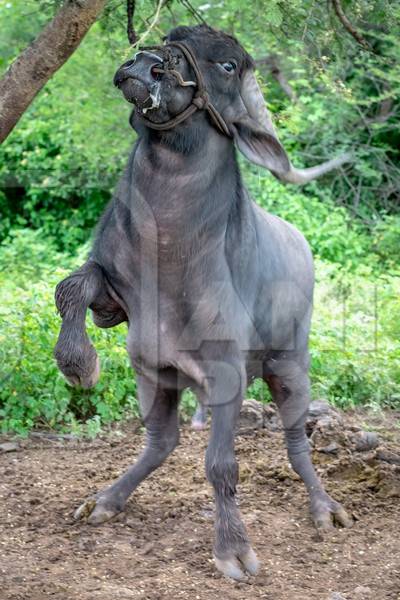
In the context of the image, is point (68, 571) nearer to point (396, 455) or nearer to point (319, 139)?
point (396, 455)

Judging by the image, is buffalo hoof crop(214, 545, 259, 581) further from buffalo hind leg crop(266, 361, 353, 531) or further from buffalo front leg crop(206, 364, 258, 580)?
buffalo hind leg crop(266, 361, 353, 531)

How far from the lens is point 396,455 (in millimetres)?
5648

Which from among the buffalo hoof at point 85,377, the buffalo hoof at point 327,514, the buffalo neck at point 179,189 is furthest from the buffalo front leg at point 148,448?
the buffalo neck at point 179,189

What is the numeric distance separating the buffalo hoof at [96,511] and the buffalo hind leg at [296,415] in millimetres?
965

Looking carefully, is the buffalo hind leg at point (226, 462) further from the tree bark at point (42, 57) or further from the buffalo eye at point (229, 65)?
the tree bark at point (42, 57)

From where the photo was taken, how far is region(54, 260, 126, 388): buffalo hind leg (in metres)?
4.18

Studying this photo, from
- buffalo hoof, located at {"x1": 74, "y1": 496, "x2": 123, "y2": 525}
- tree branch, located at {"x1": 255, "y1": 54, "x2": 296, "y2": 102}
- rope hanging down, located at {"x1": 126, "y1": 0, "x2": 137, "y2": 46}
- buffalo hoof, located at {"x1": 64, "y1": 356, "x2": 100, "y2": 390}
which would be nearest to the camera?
buffalo hoof, located at {"x1": 64, "y1": 356, "x2": 100, "y2": 390}

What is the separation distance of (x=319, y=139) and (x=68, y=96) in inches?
139

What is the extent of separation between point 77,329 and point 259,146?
1.13 metres

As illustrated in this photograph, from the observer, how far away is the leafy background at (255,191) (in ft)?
20.4

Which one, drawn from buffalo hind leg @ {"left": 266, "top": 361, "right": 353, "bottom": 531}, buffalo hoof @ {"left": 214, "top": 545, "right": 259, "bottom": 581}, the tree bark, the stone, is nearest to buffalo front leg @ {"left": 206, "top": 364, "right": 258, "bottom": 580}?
buffalo hoof @ {"left": 214, "top": 545, "right": 259, "bottom": 581}

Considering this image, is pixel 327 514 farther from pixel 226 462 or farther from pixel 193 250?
pixel 193 250

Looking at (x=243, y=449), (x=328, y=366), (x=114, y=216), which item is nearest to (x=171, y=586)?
(x=114, y=216)

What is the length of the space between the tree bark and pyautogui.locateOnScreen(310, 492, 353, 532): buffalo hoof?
231 cm
